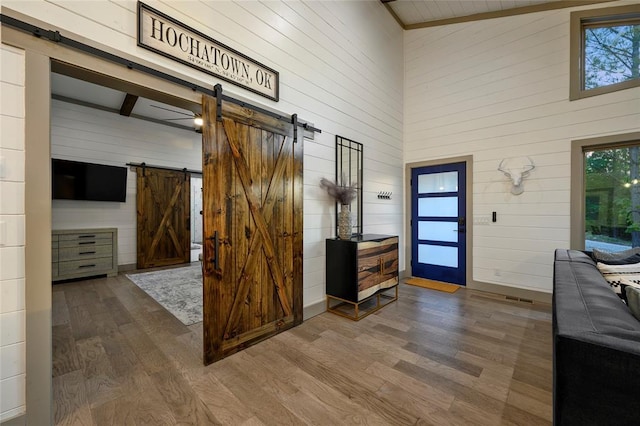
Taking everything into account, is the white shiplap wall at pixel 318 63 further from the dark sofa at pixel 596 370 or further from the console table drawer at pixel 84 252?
the console table drawer at pixel 84 252

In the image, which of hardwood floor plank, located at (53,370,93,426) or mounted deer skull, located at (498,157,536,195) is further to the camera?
mounted deer skull, located at (498,157,536,195)

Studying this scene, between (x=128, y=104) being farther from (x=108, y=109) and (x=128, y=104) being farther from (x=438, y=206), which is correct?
(x=438, y=206)

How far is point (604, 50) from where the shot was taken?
137 inches

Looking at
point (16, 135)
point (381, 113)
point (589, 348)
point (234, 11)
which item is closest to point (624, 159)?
point (381, 113)

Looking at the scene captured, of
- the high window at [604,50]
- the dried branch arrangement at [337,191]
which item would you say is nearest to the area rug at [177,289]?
the dried branch arrangement at [337,191]

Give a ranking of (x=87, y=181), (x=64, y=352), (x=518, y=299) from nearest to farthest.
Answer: (x=64, y=352) → (x=518, y=299) → (x=87, y=181)

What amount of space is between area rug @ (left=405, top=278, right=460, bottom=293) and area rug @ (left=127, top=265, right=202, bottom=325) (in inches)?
139

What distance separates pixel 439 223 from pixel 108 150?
6.79 m

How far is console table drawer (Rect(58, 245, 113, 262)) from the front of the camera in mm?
4630

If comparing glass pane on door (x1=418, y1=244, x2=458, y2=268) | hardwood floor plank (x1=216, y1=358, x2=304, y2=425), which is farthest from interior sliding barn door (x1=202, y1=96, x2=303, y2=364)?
glass pane on door (x1=418, y1=244, x2=458, y2=268)

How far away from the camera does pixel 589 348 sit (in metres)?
0.83

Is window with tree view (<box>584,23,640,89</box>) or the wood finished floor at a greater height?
window with tree view (<box>584,23,640,89</box>)

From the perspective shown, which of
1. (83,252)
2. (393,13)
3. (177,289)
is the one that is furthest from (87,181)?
(393,13)

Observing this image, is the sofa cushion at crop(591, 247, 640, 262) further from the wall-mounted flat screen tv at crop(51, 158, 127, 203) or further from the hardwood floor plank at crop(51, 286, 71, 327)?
Result: the wall-mounted flat screen tv at crop(51, 158, 127, 203)
